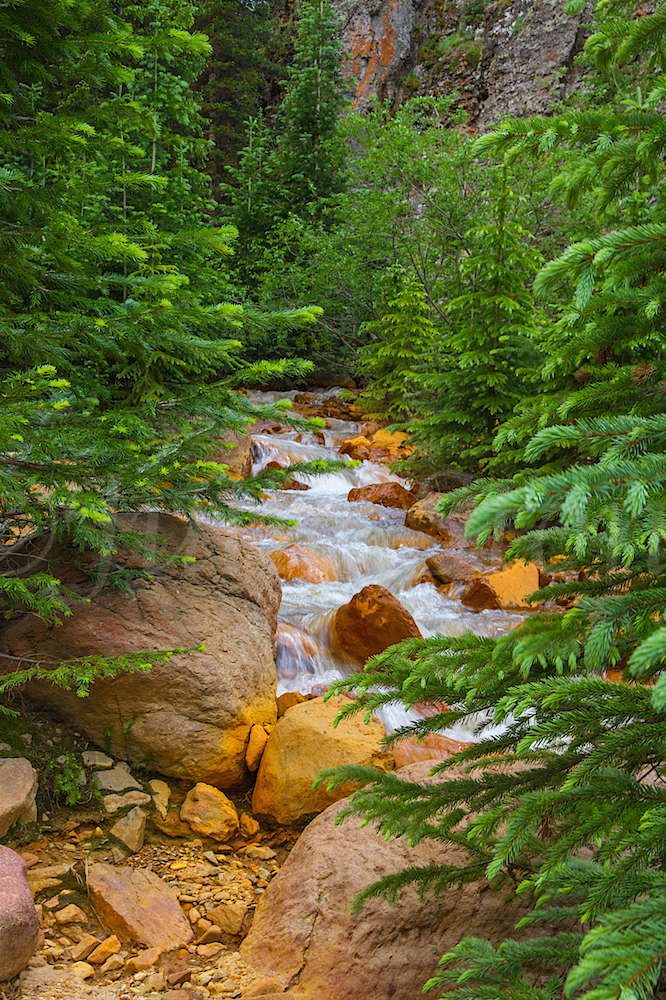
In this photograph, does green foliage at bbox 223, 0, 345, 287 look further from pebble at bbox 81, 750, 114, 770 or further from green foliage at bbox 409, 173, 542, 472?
pebble at bbox 81, 750, 114, 770

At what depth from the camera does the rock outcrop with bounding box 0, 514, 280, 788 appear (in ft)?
12.3

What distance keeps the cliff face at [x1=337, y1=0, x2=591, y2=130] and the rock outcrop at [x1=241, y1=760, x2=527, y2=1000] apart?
26821 millimetres

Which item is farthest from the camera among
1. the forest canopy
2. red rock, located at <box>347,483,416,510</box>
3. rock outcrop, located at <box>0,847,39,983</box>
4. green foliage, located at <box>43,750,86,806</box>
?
red rock, located at <box>347,483,416,510</box>

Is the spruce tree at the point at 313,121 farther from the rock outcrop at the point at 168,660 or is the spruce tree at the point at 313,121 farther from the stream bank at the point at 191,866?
the rock outcrop at the point at 168,660

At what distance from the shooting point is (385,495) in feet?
34.8

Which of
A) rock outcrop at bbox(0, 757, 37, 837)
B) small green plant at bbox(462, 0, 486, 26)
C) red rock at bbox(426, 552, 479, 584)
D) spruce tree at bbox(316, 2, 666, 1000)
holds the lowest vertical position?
red rock at bbox(426, 552, 479, 584)

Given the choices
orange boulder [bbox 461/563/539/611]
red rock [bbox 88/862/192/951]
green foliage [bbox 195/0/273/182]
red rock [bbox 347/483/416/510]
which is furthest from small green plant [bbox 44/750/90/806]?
green foliage [bbox 195/0/273/182]

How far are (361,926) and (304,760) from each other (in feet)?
4.15

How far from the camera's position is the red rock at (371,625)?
5.61 meters

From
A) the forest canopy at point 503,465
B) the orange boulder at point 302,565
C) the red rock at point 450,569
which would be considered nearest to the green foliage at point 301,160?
the forest canopy at point 503,465

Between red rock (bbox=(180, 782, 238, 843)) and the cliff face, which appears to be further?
the cliff face

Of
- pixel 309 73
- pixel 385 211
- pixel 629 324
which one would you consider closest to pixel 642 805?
pixel 629 324

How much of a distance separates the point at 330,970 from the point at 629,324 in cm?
281

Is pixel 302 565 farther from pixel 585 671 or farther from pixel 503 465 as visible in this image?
pixel 585 671
